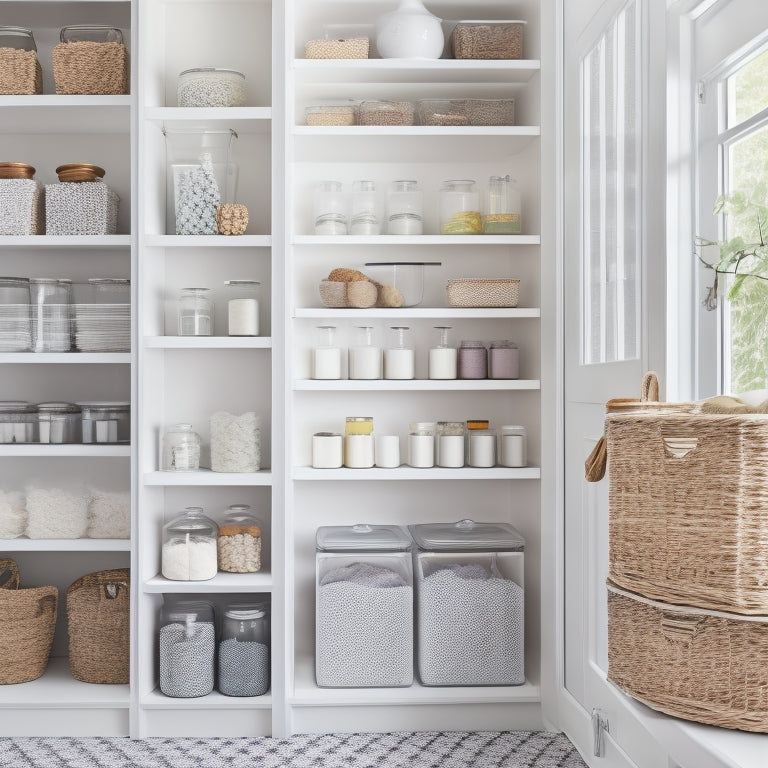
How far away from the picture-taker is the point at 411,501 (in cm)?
288

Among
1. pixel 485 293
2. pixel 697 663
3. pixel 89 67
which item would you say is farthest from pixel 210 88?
pixel 697 663

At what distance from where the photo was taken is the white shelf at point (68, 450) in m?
2.58

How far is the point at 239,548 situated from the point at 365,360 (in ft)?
2.45

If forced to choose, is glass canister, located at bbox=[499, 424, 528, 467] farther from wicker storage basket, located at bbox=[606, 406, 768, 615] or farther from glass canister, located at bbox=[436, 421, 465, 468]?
wicker storage basket, located at bbox=[606, 406, 768, 615]

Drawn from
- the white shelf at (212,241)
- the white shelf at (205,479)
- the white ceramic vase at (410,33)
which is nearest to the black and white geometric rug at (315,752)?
the white shelf at (205,479)

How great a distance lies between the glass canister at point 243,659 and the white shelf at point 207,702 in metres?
0.02

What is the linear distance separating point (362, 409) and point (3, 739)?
156 cm

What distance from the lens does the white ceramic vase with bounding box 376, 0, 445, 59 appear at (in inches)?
103

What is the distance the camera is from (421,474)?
264 centimetres

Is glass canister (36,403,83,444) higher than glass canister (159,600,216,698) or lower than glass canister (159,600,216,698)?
higher

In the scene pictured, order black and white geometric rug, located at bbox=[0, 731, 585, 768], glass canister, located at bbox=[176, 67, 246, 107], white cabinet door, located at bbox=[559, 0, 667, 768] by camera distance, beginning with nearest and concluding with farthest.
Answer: white cabinet door, located at bbox=[559, 0, 667, 768] < black and white geometric rug, located at bbox=[0, 731, 585, 768] < glass canister, located at bbox=[176, 67, 246, 107]

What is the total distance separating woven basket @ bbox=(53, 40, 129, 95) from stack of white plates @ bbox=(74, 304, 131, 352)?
2.30 feet

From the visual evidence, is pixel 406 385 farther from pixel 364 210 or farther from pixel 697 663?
pixel 697 663

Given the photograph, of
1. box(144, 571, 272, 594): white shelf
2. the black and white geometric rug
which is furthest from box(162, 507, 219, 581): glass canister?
the black and white geometric rug
